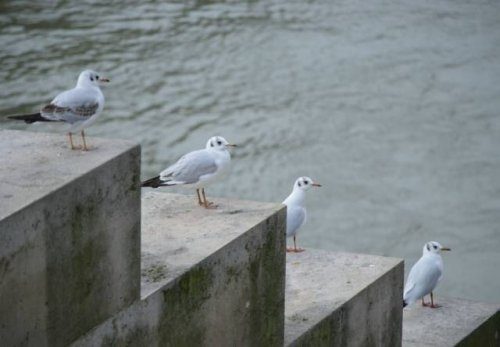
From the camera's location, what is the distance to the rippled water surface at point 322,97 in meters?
9.23

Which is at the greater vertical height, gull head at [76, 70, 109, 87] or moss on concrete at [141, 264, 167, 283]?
gull head at [76, 70, 109, 87]

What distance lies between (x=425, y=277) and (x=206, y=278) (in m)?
2.59

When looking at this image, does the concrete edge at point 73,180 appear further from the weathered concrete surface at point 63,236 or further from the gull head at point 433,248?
the gull head at point 433,248

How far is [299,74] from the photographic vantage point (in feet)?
37.7

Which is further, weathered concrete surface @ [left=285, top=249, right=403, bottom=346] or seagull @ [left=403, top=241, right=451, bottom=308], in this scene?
seagull @ [left=403, top=241, right=451, bottom=308]

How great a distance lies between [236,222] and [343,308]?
2.79 ft

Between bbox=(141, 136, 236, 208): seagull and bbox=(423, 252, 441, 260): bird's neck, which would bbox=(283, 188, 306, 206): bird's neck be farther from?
bbox=(141, 136, 236, 208): seagull

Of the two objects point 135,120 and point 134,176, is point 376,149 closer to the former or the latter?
point 135,120

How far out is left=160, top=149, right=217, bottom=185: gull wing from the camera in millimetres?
5590

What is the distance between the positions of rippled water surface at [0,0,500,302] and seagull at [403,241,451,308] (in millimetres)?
937

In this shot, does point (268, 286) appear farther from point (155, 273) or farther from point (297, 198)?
point (297, 198)

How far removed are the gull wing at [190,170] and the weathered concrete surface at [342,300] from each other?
2.39ft

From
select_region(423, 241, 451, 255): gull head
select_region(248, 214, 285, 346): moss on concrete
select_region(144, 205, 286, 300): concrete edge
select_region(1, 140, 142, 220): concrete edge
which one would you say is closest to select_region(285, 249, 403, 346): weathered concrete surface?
select_region(248, 214, 285, 346): moss on concrete

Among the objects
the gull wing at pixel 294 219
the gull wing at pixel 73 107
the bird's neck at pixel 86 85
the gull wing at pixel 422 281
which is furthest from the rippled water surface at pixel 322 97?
the gull wing at pixel 73 107
